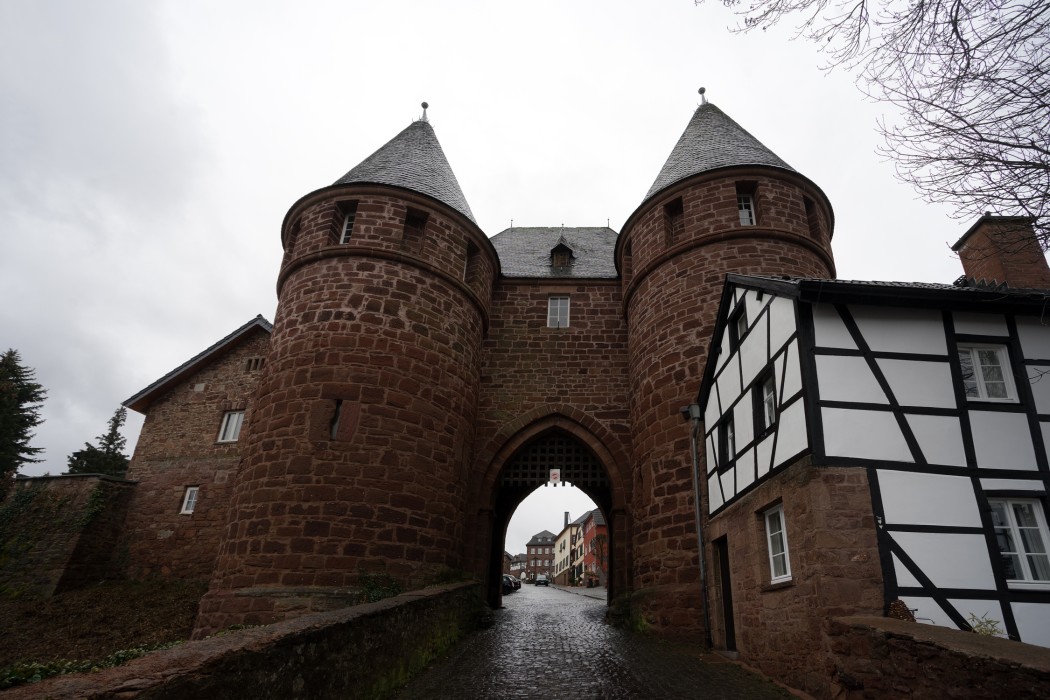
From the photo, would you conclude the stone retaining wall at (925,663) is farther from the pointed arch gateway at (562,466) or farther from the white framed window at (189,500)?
the white framed window at (189,500)

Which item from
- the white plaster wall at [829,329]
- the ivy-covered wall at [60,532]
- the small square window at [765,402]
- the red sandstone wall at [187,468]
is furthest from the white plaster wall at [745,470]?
the ivy-covered wall at [60,532]

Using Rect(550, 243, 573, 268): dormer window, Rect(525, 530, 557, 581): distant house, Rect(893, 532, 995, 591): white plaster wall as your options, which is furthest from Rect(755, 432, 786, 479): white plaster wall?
Rect(525, 530, 557, 581): distant house

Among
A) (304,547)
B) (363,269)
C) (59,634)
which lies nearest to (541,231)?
(363,269)

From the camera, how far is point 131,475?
55.1 feet

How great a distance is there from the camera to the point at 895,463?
573cm

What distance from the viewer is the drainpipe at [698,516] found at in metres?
9.12

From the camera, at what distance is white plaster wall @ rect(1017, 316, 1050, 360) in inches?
258

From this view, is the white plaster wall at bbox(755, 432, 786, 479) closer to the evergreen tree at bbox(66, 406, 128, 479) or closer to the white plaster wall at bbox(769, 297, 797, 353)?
the white plaster wall at bbox(769, 297, 797, 353)

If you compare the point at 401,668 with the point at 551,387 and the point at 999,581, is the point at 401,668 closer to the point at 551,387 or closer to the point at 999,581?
the point at 999,581

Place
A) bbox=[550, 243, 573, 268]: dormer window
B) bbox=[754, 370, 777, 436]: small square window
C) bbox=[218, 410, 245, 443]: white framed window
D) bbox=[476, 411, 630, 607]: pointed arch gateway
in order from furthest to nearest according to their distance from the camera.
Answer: bbox=[218, 410, 245, 443]: white framed window, bbox=[550, 243, 573, 268]: dormer window, bbox=[476, 411, 630, 607]: pointed arch gateway, bbox=[754, 370, 777, 436]: small square window

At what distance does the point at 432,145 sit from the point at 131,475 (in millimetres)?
12202

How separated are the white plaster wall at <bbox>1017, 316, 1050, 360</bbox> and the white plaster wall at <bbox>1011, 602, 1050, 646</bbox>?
2.66 meters

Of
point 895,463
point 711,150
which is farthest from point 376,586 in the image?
point 711,150

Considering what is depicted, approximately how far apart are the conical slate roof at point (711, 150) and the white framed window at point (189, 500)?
545 inches
